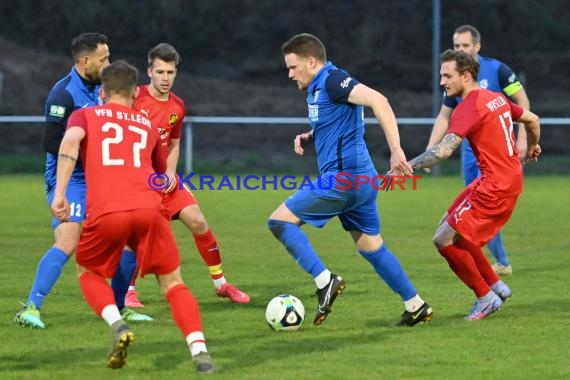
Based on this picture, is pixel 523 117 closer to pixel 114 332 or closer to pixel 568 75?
pixel 114 332

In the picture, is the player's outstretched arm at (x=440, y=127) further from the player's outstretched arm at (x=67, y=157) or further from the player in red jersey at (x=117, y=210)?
the player's outstretched arm at (x=67, y=157)

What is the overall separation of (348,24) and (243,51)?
3694 millimetres

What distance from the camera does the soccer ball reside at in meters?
7.43

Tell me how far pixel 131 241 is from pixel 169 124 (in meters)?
2.44

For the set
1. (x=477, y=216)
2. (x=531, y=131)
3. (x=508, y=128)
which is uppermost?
(x=508, y=128)

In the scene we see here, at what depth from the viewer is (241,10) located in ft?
130

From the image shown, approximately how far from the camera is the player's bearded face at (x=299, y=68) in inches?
300

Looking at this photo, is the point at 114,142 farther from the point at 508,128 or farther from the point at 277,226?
the point at 508,128

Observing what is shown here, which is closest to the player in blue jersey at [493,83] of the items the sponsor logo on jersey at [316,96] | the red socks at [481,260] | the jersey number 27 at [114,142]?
the red socks at [481,260]

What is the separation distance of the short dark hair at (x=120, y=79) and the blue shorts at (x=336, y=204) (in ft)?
5.57

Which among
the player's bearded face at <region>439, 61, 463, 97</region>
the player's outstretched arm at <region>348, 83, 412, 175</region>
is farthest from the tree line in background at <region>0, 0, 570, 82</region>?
the player's outstretched arm at <region>348, 83, 412, 175</region>

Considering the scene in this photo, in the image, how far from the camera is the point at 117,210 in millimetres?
6039

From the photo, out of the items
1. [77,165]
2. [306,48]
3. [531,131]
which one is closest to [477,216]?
[531,131]

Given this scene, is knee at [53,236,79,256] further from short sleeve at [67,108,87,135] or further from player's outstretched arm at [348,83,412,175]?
player's outstretched arm at [348,83,412,175]
